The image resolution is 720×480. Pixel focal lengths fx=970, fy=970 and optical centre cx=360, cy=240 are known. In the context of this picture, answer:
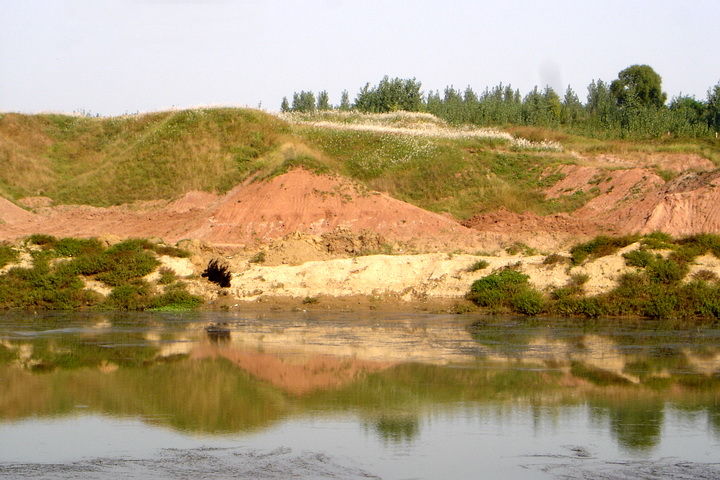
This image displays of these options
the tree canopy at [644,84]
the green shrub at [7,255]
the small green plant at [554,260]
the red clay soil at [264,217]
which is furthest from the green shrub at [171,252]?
the tree canopy at [644,84]

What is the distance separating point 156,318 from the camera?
964 inches

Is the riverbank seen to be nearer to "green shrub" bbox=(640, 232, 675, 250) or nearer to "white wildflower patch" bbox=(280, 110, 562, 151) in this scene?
"green shrub" bbox=(640, 232, 675, 250)

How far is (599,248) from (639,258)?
133cm

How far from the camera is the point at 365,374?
15.5m

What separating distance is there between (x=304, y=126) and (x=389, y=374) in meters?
42.9

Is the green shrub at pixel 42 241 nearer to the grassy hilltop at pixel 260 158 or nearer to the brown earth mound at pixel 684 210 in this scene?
→ the grassy hilltop at pixel 260 158

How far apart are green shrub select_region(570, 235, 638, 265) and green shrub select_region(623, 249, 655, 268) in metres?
0.63

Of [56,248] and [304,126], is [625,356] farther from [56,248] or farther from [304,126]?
[304,126]

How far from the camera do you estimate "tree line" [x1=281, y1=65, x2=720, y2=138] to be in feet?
239

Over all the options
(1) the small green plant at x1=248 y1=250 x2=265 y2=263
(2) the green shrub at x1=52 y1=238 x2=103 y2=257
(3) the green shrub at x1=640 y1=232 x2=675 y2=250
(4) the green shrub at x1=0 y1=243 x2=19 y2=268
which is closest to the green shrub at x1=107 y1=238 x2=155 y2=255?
(2) the green shrub at x1=52 y1=238 x2=103 y2=257

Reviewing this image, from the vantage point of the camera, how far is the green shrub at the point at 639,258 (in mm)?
24797

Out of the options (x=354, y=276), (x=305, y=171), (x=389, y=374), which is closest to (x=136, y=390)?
(x=389, y=374)

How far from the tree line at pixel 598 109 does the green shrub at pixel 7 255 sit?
165 feet

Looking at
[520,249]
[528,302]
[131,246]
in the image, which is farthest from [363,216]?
[528,302]
